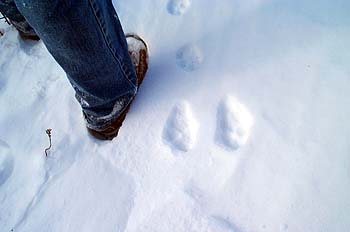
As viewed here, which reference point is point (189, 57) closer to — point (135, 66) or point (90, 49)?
point (135, 66)

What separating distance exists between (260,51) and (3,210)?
94cm

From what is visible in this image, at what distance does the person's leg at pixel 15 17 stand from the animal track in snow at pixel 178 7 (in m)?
0.52

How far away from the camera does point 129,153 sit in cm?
99

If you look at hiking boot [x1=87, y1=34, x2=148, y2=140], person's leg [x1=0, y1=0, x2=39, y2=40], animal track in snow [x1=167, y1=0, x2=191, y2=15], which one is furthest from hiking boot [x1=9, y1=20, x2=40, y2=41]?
animal track in snow [x1=167, y1=0, x2=191, y2=15]

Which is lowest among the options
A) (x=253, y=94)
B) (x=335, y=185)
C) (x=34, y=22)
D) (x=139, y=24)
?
(x=335, y=185)

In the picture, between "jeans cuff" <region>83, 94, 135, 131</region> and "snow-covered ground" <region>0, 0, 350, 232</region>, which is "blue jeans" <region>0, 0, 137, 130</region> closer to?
"jeans cuff" <region>83, 94, 135, 131</region>

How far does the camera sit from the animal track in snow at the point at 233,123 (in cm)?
92

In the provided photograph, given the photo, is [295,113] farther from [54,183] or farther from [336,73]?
[54,183]

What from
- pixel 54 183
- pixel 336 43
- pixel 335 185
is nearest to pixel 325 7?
pixel 336 43

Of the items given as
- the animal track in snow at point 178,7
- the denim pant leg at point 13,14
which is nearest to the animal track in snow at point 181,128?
the animal track in snow at point 178,7

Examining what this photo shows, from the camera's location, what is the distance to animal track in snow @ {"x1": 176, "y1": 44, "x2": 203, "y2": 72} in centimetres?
104

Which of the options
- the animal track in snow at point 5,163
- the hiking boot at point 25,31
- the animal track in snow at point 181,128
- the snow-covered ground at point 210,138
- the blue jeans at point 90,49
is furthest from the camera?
the hiking boot at point 25,31

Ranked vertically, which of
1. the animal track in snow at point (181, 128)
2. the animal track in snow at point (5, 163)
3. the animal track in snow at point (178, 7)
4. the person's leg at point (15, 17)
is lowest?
the animal track in snow at point (5, 163)

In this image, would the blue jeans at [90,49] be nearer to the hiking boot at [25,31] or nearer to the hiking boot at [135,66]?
the hiking boot at [135,66]
